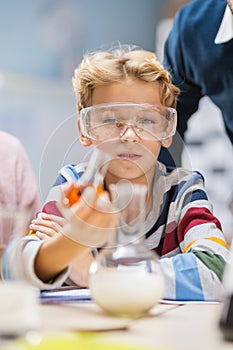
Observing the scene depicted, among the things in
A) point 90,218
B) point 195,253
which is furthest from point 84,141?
point 90,218

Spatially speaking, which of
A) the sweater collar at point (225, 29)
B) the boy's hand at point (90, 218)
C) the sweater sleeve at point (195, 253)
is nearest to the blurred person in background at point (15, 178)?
the sweater sleeve at point (195, 253)

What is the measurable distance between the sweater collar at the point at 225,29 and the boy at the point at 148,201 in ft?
1.11

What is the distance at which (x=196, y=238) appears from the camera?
125 centimetres

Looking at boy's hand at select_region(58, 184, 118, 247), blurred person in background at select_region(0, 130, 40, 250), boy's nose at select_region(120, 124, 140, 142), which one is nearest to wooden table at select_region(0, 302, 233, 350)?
boy's hand at select_region(58, 184, 118, 247)

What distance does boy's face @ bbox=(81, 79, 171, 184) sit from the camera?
1.18 meters

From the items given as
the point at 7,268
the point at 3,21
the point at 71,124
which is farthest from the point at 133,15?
the point at 7,268

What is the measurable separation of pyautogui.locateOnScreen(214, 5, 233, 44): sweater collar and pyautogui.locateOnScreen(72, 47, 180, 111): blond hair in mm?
361

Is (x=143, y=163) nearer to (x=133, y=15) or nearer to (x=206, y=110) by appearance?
(x=206, y=110)

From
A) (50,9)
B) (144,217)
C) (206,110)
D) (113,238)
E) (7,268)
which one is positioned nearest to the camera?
(7,268)

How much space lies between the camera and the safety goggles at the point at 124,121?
3.96 ft

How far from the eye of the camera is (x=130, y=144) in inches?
46.8

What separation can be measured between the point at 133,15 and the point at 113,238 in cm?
225

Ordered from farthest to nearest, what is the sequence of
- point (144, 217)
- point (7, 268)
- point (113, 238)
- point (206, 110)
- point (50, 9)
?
point (50, 9) < point (206, 110) < point (144, 217) < point (113, 238) < point (7, 268)

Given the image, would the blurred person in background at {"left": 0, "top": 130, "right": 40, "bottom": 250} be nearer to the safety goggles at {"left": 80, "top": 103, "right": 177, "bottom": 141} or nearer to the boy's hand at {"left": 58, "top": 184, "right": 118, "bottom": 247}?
the safety goggles at {"left": 80, "top": 103, "right": 177, "bottom": 141}
